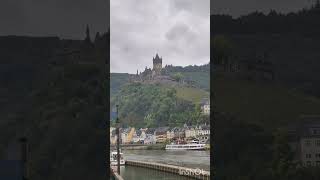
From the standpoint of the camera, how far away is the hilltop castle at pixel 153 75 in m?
18.8

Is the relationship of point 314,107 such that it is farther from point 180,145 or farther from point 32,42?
point 180,145

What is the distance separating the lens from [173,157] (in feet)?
64.6

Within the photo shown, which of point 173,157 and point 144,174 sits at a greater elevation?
point 173,157

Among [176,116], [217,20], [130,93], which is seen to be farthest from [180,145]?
[217,20]

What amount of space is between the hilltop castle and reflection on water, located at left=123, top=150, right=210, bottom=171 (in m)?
2.57

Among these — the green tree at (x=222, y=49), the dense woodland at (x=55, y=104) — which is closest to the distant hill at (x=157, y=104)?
the green tree at (x=222, y=49)

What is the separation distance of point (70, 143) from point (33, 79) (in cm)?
107

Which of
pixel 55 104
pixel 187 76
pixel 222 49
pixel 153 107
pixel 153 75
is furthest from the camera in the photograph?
pixel 153 75

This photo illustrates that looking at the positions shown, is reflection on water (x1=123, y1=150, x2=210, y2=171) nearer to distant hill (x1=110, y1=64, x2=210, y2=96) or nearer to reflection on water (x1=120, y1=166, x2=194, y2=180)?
reflection on water (x1=120, y1=166, x2=194, y2=180)

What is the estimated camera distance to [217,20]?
8.48 m

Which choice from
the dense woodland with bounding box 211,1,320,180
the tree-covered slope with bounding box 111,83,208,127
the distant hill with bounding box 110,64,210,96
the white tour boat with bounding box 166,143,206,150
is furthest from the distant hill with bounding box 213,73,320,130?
the white tour boat with bounding box 166,143,206,150

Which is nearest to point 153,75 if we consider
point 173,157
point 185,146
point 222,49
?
point 185,146

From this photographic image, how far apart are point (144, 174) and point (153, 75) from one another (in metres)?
3.47

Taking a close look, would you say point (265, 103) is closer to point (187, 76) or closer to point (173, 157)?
point (187, 76)
